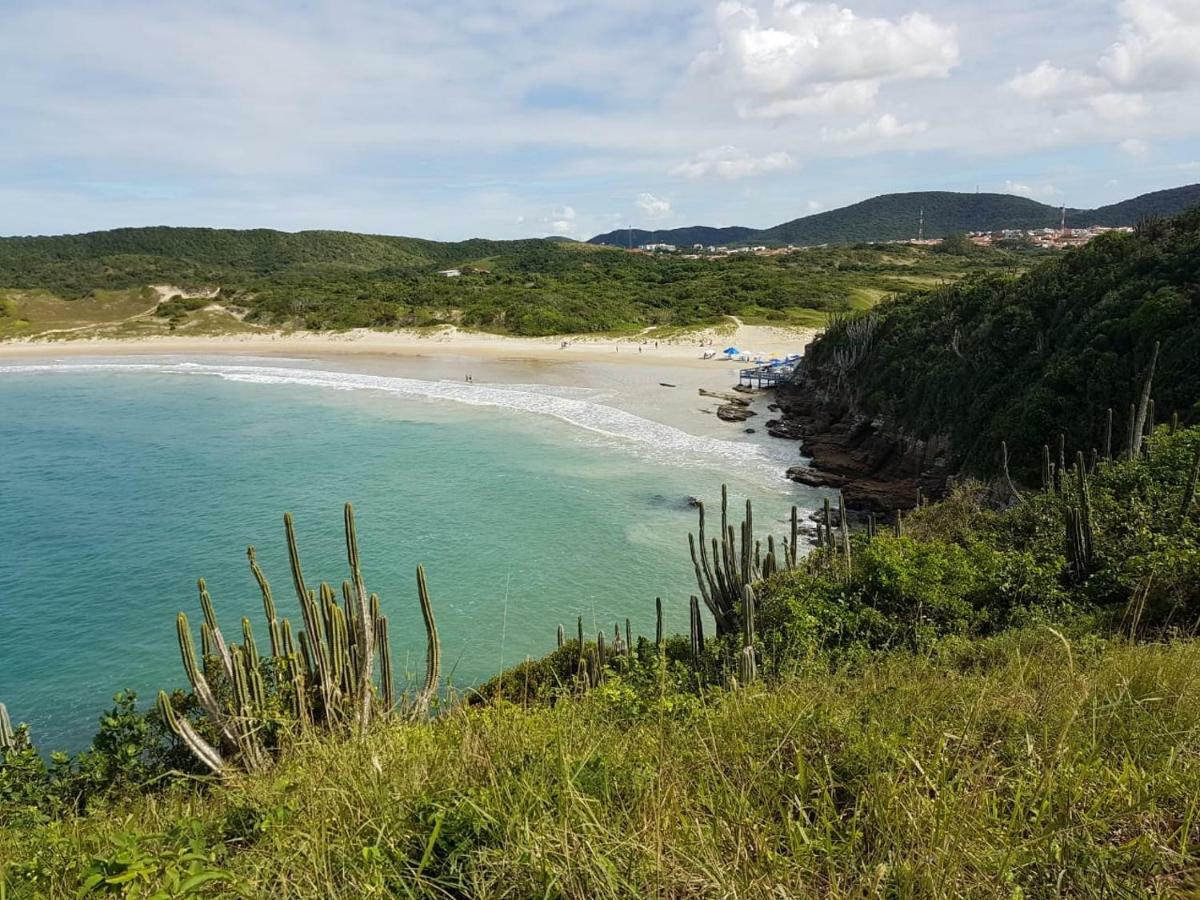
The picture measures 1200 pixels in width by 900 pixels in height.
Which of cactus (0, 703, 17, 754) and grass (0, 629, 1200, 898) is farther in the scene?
cactus (0, 703, 17, 754)

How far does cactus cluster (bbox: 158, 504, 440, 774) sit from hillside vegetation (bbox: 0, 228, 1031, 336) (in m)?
62.9

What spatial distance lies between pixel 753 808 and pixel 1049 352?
Result: 23941mm

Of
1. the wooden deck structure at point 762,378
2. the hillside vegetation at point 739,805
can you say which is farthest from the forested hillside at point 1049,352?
the hillside vegetation at point 739,805

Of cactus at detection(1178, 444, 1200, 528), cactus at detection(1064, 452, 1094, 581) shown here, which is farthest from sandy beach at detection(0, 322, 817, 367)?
cactus at detection(1178, 444, 1200, 528)

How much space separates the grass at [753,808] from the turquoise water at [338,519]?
19.0ft

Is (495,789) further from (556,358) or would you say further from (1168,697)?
(556,358)

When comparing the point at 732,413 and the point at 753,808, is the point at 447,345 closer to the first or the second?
the point at 732,413

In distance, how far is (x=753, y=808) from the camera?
2.98 meters

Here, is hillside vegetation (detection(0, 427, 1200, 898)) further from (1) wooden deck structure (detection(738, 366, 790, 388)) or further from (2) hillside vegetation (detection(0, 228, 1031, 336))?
(2) hillside vegetation (detection(0, 228, 1031, 336))

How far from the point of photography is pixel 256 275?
116 metres

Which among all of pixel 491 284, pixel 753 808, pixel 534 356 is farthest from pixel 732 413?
pixel 491 284

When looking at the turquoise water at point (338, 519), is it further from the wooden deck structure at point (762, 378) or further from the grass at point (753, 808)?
the wooden deck structure at point (762, 378)

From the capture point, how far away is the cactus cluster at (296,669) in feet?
26.3

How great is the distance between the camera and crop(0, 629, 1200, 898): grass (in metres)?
2.42
